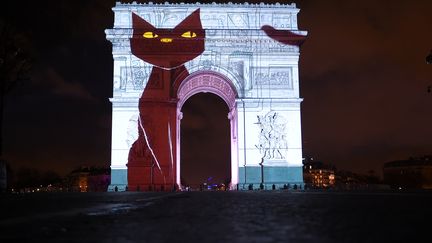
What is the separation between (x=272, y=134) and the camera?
2844 centimetres

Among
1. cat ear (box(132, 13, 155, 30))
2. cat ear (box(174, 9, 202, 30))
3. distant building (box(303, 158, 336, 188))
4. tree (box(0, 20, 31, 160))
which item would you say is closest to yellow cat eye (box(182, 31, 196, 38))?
cat ear (box(174, 9, 202, 30))

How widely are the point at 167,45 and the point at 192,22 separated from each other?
6.24 ft

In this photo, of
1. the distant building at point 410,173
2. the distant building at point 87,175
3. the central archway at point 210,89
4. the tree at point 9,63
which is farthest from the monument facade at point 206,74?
the distant building at point 87,175

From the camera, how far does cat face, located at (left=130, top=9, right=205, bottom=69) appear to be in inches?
1134

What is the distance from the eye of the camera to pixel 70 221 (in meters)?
4.95

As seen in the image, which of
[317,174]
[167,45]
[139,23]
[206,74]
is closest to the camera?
[167,45]

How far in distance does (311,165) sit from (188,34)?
329 feet

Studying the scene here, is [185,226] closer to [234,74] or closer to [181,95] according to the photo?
[234,74]

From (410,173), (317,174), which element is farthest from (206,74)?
(317,174)

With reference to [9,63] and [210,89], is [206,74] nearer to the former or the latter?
[210,89]

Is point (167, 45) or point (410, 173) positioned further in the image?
point (410, 173)

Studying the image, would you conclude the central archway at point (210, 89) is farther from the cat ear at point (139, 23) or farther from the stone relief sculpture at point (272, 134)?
the cat ear at point (139, 23)

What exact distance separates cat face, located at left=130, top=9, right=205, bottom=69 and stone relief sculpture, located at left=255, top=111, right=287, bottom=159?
5056mm

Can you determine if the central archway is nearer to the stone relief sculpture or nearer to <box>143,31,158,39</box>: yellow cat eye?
the stone relief sculpture
